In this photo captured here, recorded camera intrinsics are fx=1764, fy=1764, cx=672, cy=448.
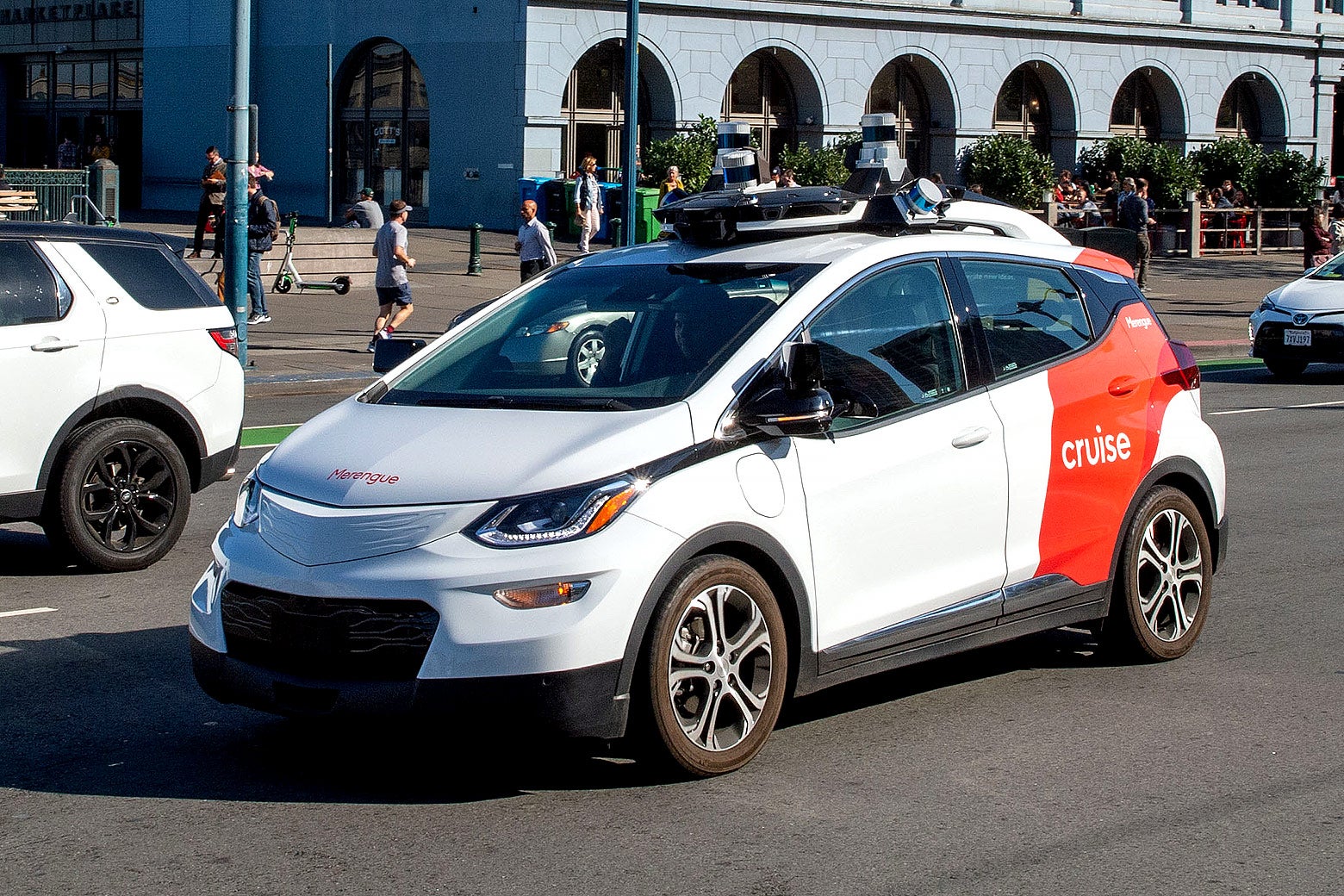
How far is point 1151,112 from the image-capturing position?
52719mm

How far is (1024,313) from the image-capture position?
655cm

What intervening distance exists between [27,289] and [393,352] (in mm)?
2962

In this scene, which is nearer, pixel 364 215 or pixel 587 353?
pixel 587 353

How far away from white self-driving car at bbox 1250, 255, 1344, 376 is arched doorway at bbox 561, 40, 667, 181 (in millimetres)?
25260

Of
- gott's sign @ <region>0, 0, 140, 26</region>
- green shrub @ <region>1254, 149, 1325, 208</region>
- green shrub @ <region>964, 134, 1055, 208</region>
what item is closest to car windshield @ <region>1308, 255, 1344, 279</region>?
green shrub @ <region>964, 134, 1055, 208</region>

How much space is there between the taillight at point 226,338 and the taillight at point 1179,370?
4926mm

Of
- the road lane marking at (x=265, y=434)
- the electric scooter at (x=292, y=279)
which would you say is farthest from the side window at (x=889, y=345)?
the electric scooter at (x=292, y=279)

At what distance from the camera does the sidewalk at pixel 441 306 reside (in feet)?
61.8

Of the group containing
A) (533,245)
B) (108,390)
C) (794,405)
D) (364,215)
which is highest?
(364,215)

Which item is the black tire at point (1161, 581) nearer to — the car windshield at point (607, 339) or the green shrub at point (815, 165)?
the car windshield at point (607, 339)

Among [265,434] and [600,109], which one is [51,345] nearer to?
[265,434]

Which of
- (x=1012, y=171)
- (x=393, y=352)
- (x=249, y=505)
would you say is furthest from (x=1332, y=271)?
(x=1012, y=171)

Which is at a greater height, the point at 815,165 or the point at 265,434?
the point at 815,165

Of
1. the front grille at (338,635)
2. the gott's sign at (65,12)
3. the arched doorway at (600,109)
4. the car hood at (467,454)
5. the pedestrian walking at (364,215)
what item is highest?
the gott's sign at (65,12)
